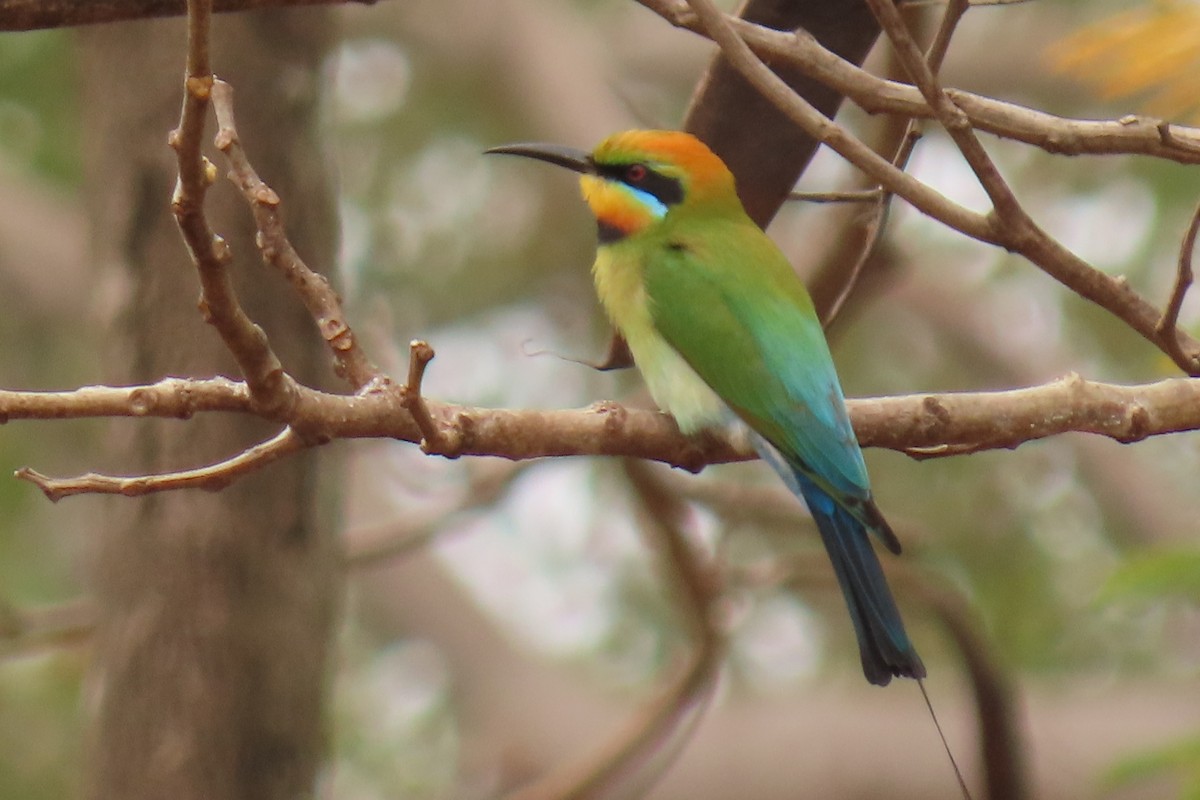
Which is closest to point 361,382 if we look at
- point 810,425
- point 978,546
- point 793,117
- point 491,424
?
point 491,424

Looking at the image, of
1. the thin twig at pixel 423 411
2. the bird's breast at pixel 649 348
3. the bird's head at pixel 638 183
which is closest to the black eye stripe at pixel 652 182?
the bird's head at pixel 638 183

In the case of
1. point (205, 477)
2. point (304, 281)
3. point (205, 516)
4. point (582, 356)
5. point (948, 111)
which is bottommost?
point (582, 356)

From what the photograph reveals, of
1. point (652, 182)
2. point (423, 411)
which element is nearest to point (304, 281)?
point (423, 411)

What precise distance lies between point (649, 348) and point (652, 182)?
35 cm

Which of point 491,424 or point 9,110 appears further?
point 9,110

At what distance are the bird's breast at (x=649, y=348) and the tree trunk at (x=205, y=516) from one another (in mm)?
501

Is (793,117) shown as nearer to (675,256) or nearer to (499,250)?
(675,256)

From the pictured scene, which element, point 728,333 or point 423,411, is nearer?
point 423,411

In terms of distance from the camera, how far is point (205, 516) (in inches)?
104

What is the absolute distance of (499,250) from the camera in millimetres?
6379

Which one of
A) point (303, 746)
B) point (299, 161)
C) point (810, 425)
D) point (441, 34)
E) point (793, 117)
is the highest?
point (793, 117)

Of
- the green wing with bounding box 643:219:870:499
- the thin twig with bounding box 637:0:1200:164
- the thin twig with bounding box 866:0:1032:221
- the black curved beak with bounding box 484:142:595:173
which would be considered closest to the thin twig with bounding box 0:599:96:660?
the black curved beak with bounding box 484:142:595:173

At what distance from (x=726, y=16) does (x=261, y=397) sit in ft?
2.10

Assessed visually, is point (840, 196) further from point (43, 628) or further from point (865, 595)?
point (43, 628)
